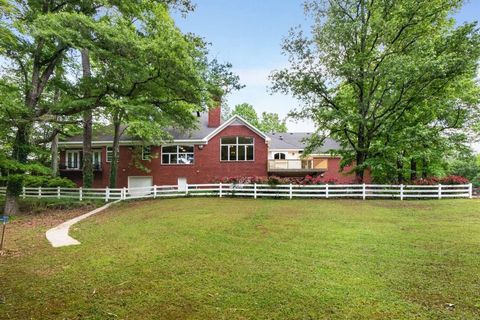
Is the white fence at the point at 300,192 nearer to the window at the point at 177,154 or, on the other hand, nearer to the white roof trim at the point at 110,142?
the window at the point at 177,154

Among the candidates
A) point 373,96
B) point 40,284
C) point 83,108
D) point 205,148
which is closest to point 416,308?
point 40,284

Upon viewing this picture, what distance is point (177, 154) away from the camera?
22453 millimetres

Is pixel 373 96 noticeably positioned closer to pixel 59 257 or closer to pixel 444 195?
pixel 444 195

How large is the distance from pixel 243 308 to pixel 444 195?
16.1 m

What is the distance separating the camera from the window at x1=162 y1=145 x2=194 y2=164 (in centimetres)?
2234

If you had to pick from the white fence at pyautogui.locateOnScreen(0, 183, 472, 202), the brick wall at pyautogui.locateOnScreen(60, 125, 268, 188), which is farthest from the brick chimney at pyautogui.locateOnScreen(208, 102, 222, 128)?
the white fence at pyautogui.locateOnScreen(0, 183, 472, 202)

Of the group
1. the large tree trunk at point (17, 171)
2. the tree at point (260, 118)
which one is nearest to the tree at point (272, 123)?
the tree at point (260, 118)

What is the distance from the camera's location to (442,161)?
19.3 m

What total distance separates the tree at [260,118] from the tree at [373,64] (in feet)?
98.2

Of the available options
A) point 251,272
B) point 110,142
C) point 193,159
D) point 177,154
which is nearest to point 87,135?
point 110,142

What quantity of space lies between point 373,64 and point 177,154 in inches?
588

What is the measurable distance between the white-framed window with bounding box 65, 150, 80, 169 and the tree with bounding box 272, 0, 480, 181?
674 inches

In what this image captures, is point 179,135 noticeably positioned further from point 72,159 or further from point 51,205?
point 51,205

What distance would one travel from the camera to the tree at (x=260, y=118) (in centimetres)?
5034
